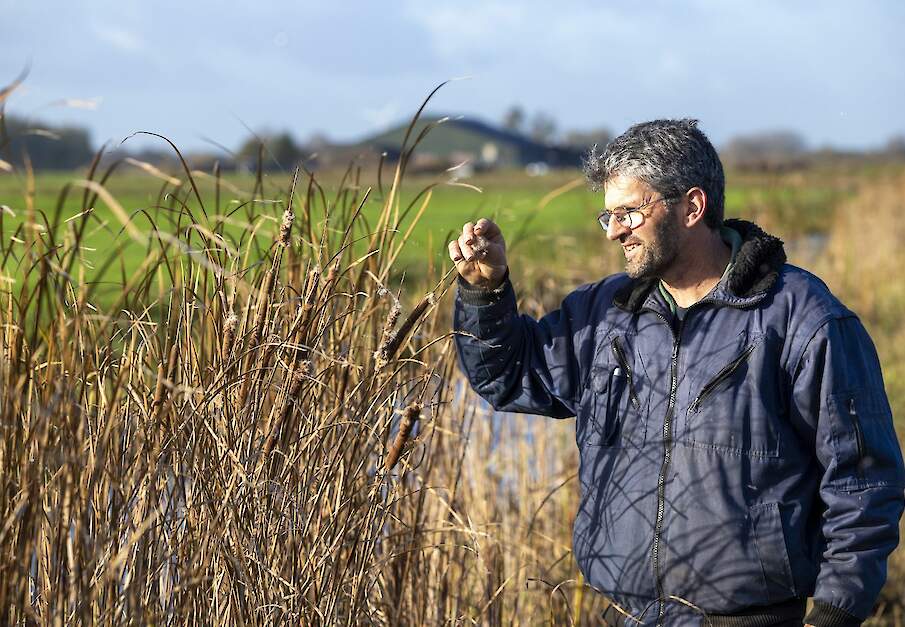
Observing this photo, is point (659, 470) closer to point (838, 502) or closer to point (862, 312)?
point (838, 502)

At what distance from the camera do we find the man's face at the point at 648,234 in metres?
2.51

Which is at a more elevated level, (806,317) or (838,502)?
(806,317)

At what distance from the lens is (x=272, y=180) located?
2.68 metres

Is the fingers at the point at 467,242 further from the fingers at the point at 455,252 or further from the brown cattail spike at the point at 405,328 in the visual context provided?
the brown cattail spike at the point at 405,328

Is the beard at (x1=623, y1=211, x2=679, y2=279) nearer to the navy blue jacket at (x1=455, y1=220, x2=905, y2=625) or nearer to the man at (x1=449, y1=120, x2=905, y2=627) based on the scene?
the man at (x1=449, y1=120, x2=905, y2=627)

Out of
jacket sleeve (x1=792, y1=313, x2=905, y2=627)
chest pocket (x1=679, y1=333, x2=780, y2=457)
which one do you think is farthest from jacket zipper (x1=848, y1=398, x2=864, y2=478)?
chest pocket (x1=679, y1=333, x2=780, y2=457)

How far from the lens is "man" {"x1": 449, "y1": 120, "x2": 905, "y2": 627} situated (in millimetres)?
2285

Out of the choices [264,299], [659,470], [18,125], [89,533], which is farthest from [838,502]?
[18,125]

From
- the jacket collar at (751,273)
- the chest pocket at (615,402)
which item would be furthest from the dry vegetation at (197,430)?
the jacket collar at (751,273)

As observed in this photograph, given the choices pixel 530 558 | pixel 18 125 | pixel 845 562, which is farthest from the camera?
pixel 530 558

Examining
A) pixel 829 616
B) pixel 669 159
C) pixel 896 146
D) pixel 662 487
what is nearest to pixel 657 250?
pixel 669 159

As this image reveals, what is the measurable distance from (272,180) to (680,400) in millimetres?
1161

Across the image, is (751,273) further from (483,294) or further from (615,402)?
(483,294)

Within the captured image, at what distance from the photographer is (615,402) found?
2580mm
